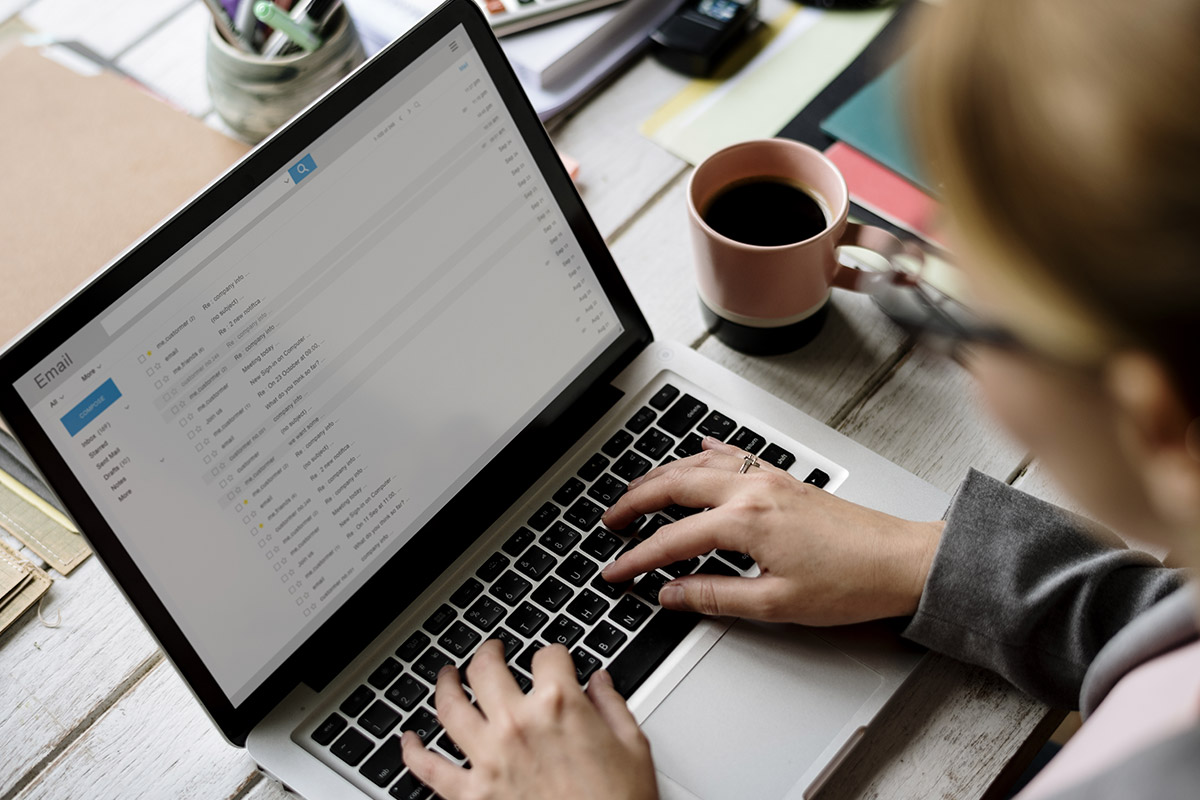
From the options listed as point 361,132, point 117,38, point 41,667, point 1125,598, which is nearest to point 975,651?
point 1125,598

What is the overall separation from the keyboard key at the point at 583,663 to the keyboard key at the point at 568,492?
0.36ft

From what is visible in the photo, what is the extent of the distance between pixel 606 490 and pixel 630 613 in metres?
0.09

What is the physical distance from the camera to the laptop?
55cm

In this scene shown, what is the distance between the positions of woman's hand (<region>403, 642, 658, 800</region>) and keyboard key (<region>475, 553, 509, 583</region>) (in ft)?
0.22

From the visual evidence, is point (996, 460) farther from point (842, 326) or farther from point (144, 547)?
point (144, 547)

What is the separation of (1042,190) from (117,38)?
0.99 meters

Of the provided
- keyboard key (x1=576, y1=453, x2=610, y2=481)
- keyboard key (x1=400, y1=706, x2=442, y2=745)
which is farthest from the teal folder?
keyboard key (x1=400, y1=706, x2=442, y2=745)

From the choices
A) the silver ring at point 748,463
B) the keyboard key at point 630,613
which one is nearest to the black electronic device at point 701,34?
the silver ring at point 748,463

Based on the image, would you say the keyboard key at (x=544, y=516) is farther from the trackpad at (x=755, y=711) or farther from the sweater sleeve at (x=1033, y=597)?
the sweater sleeve at (x=1033, y=597)

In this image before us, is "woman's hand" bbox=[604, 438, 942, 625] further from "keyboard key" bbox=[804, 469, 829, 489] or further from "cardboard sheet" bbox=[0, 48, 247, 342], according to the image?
"cardboard sheet" bbox=[0, 48, 247, 342]

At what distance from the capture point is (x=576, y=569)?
678 millimetres

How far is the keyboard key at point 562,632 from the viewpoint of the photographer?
650mm

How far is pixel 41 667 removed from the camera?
2.30 feet

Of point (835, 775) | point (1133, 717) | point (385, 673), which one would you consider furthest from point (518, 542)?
point (1133, 717)
